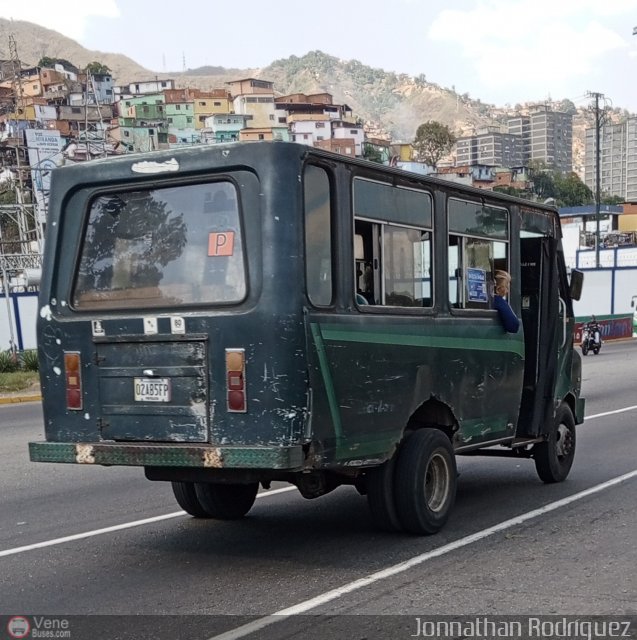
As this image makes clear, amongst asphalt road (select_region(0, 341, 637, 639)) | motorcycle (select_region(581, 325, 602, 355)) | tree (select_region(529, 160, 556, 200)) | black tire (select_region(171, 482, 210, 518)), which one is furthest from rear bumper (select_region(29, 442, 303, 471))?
tree (select_region(529, 160, 556, 200))

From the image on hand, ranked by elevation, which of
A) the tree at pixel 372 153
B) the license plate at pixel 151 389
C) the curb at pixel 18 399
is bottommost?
the curb at pixel 18 399

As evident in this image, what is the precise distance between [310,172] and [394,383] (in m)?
1.64

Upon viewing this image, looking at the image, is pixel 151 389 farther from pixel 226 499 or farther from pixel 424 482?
pixel 424 482

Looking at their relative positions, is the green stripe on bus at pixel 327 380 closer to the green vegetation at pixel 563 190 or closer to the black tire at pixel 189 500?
the black tire at pixel 189 500

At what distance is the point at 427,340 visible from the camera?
6957mm

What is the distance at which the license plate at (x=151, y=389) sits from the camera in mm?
6066

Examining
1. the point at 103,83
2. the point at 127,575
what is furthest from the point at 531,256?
the point at 103,83

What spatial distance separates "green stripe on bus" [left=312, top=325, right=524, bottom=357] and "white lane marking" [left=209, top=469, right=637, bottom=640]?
1423 mm

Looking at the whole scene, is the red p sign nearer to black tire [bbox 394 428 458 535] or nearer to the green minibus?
the green minibus

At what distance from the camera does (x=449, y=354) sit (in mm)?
7242

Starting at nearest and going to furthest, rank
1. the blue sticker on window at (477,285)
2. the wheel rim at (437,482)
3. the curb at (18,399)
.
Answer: the wheel rim at (437,482) < the blue sticker on window at (477,285) < the curb at (18,399)

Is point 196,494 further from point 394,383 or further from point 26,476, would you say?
point 26,476

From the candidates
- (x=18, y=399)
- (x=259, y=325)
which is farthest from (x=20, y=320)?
(x=259, y=325)

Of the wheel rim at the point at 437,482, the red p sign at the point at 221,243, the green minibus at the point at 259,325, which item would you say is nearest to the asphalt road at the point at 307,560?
the wheel rim at the point at 437,482
